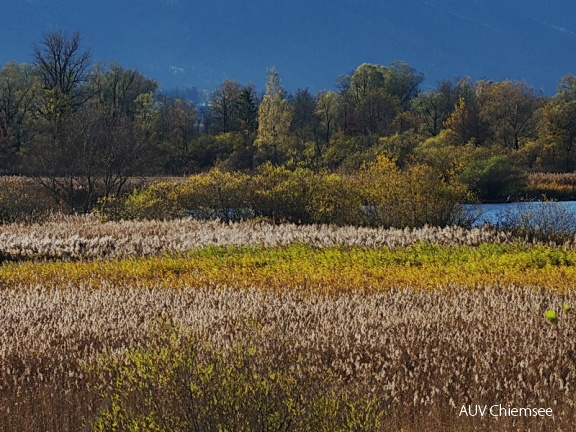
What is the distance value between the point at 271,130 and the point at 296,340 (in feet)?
181

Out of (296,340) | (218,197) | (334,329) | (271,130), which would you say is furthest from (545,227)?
(271,130)

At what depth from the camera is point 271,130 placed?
205ft

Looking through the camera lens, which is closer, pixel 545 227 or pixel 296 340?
pixel 296 340

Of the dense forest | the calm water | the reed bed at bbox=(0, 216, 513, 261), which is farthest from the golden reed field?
the dense forest

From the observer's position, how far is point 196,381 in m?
5.07

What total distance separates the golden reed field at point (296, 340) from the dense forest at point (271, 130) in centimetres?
1595

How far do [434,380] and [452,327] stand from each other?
1.85m

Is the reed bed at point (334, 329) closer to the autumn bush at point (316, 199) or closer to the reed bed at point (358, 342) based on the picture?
the reed bed at point (358, 342)

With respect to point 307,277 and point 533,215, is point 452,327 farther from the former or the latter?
point 533,215

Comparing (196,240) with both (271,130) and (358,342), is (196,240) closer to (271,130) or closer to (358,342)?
(358,342)

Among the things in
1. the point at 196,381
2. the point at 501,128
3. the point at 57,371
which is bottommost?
the point at 57,371

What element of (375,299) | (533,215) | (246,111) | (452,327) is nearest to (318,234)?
(533,215)

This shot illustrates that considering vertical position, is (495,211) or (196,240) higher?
(495,211)

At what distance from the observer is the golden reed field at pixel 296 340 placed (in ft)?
16.3
